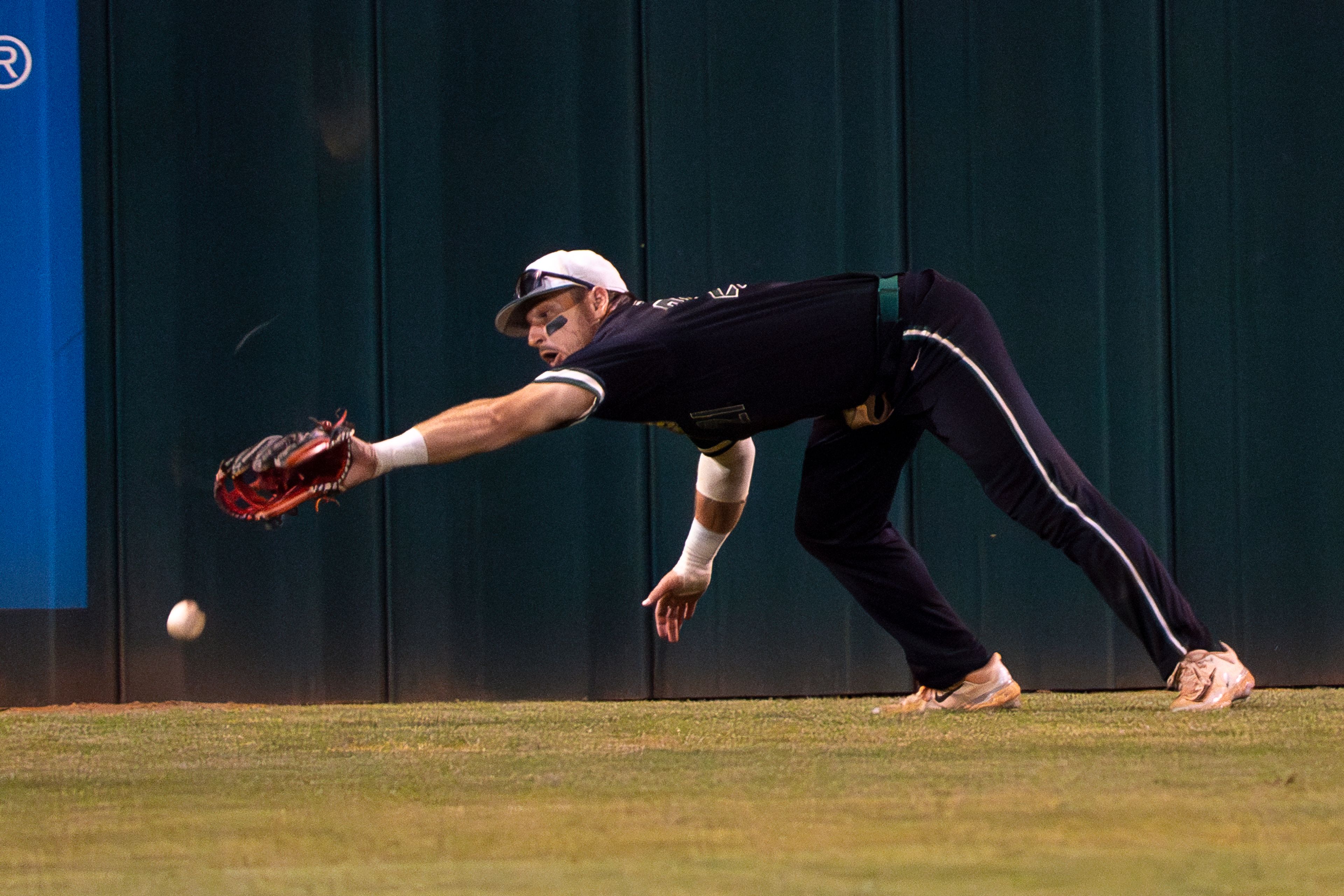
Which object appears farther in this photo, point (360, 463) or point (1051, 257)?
point (1051, 257)

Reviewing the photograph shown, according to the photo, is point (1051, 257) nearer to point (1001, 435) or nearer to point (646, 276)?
point (646, 276)

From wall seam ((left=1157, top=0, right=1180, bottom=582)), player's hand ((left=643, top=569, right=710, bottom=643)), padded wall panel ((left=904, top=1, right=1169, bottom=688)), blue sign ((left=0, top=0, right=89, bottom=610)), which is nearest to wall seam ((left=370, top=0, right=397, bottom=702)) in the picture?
blue sign ((left=0, top=0, right=89, bottom=610))

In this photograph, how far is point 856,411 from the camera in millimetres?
3555

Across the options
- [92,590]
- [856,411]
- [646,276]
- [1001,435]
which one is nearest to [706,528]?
[856,411]

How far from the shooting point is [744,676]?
5.36m

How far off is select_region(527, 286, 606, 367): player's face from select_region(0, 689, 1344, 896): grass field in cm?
96

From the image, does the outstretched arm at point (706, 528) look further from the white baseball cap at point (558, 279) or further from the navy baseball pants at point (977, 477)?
the white baseball cap at point (558, 279)

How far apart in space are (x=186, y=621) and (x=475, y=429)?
2691 millimetres

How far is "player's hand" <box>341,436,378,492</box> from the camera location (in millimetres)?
2807

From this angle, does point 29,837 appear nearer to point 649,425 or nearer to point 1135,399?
point 649,425

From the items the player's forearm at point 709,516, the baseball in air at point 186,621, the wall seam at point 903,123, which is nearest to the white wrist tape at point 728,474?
the player's forearm at point 709,516

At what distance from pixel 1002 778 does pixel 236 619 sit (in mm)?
3609

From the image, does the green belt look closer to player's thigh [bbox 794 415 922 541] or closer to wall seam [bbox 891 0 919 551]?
player's thigh [bbox 794 415 922 541]

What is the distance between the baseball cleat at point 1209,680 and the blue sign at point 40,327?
155 inches
